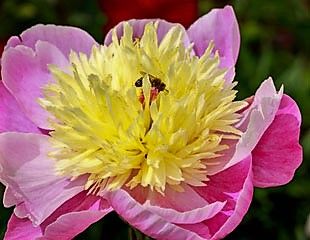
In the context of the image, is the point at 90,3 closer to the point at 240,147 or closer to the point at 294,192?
the point at 294,192

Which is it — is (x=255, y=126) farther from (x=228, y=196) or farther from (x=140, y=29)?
(x=140, y=29)

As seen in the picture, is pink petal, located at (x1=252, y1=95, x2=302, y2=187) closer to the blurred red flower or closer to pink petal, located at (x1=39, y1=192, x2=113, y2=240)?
pink petal, located at (x1=39, y1=192, x2=113, y2=240)

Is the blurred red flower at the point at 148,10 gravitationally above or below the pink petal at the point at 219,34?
below

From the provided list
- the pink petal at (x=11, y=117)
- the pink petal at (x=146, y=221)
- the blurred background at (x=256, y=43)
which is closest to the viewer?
the pink petal at (x=146, y=221)

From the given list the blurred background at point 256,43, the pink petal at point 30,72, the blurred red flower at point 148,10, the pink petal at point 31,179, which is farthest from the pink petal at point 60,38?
the blurred red flower at point 148,10

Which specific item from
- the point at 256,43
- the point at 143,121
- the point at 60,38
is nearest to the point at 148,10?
the point at 256,43

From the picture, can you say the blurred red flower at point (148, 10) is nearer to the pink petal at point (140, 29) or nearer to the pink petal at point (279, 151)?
the pink petal at point (140, 29)

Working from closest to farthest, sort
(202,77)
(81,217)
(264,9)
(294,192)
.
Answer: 1. (81,217)
2. (202,77)
3. (294,192)
4. (264,9)

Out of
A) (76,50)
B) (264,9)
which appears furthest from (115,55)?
(264,9)
